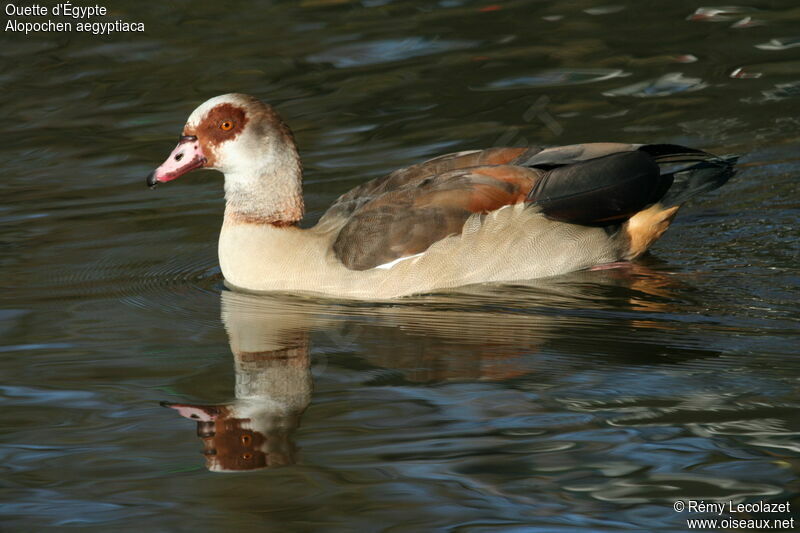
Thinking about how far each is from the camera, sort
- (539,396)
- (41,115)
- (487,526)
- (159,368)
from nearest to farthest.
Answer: (487,526) → (539,396) → (159,368) → (41,115)

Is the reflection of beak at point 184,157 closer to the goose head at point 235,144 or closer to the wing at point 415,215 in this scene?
the goose head at point 235,144

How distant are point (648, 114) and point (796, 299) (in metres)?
4.35

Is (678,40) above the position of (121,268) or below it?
above

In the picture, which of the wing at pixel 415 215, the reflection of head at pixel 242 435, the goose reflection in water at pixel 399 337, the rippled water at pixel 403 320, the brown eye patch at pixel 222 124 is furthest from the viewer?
the brown eye patch at pixel 222 124

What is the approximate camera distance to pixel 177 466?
5.28 m

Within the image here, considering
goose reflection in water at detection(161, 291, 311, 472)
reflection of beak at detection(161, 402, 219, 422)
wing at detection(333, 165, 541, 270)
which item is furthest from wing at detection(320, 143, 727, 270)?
reflection of beak at detection(161, 402, 219, 422)

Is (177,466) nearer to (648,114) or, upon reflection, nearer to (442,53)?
(648,114)

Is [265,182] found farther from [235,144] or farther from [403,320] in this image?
[403,320]

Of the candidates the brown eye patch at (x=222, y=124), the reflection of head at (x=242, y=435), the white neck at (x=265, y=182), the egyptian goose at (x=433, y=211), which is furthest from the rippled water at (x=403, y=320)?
the brown eye patch at (x=222, y=124)

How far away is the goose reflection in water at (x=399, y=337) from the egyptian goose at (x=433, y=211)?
14cm

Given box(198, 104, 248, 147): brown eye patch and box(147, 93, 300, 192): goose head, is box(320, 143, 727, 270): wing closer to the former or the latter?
box(147, 93, 300, 192): goose head

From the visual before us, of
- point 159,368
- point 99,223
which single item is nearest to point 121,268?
point 99,223

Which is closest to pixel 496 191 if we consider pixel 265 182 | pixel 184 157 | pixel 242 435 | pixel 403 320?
pixel 403 320

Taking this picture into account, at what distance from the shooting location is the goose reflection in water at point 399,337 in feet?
18.5
